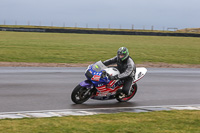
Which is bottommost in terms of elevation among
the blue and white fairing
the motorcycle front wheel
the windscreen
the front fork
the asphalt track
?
the asphalt track

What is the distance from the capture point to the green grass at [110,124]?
7.07 m

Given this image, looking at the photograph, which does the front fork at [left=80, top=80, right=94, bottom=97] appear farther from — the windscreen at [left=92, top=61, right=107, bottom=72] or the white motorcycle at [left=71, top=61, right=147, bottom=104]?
the windscreen at [left=92, top=61, right=107, bottom=72]

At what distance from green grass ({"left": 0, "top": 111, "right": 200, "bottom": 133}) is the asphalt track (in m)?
1.65

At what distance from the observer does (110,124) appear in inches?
303

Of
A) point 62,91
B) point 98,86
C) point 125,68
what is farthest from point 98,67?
point 62,91

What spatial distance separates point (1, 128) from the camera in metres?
6.96

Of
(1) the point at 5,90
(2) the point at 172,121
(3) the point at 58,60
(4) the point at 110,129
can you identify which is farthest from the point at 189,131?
(3) the point at 58,60

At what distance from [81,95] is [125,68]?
152 centimetres

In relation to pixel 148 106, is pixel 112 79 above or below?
above

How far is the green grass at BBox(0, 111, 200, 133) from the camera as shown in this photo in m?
7.07

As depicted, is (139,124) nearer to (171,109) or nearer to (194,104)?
(171,109)

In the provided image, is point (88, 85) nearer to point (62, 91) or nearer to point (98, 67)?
point (98, 67)

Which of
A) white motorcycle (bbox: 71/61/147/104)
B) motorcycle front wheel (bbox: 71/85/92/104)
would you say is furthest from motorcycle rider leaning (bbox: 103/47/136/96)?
motorcycle front wheel (bbox: 71/85/92/104)

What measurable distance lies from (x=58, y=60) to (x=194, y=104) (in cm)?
1409
